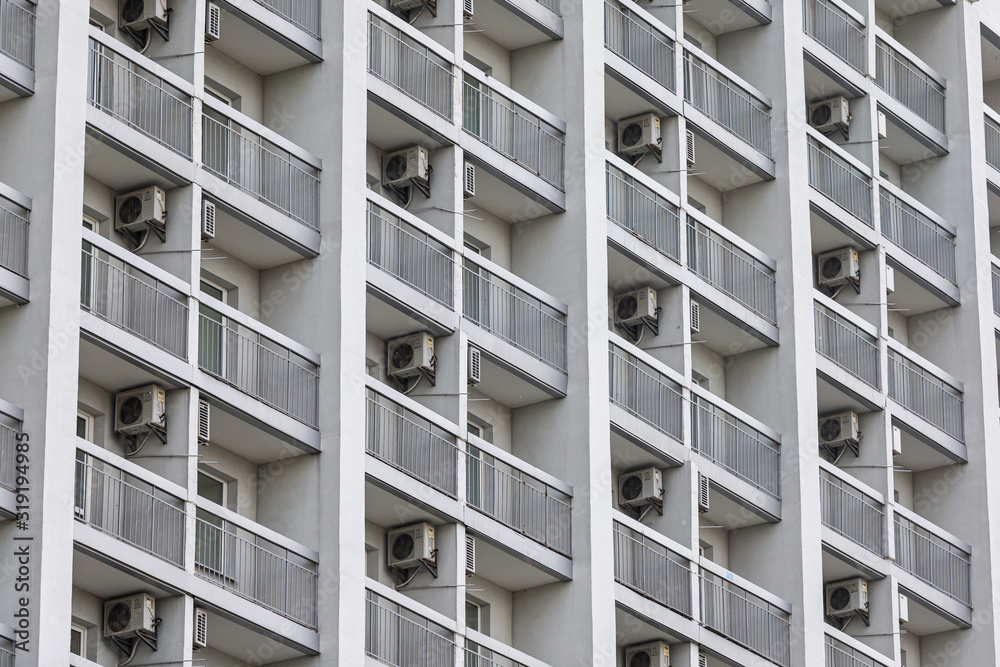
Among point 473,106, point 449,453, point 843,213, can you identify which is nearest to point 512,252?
point 473,106

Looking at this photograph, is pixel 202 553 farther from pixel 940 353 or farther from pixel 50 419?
pixel 940 353

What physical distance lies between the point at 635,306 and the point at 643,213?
2020 mm

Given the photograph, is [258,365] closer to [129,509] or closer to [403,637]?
[129,509]

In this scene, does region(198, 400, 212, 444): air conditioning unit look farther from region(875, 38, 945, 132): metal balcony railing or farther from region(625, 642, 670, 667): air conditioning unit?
region(875, 38, 945, 132): metal balcony railing

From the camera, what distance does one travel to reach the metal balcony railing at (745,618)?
52.1m

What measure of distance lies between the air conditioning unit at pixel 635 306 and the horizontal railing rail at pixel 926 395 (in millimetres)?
9101

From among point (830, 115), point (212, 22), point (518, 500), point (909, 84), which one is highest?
point (909, 84)

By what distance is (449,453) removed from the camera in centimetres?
4666

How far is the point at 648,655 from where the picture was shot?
5100 centimetres

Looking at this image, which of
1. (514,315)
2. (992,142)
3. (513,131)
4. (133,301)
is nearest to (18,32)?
(133,301)

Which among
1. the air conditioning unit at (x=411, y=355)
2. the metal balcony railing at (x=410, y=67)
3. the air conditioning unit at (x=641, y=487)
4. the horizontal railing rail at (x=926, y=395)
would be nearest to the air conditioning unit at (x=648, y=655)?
the air conditioning unit at (x=641, y=487)

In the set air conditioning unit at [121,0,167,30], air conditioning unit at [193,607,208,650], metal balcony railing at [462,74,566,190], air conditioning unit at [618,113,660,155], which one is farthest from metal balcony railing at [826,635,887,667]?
air conditioning unit at [121,0,167,30]

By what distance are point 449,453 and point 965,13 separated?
25.3 metres

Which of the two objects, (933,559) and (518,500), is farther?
(933,559)
